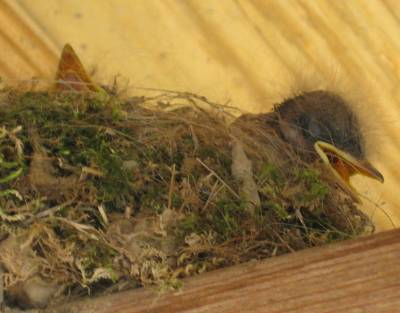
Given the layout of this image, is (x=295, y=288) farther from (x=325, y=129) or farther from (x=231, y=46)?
(x=231, y=46)

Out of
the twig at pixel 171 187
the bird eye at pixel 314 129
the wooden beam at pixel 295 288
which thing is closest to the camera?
the wooden beam at pixel 295 288

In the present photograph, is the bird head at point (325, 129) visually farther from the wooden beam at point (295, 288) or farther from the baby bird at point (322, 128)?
the wooden beam at point (295, 288)

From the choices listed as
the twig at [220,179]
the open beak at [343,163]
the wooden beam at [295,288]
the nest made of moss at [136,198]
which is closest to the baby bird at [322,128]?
the open beak at [343,163]

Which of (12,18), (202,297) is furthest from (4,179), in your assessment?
(12,18)

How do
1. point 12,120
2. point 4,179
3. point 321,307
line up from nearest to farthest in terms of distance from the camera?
point 321,307 → point 4,179 → point 12,120

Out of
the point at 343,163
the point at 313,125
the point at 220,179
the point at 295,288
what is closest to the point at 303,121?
the point at 313,125

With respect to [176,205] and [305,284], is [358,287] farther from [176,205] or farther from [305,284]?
[176,205]
